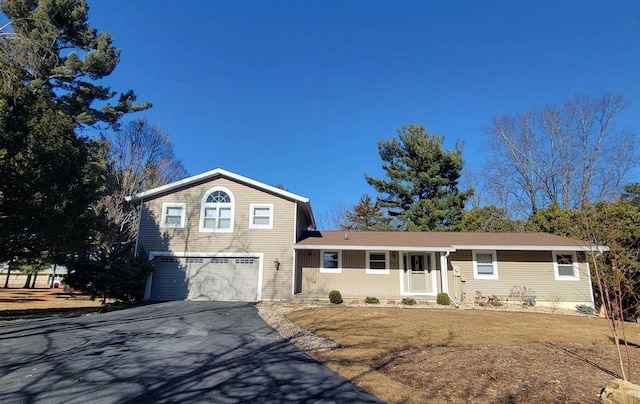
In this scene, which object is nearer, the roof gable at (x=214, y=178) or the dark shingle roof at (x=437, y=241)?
the dark shingle roof at (x=437, y=241)

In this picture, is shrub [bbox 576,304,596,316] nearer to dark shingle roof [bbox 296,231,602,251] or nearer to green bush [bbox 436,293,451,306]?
dark shingle roof [bbox 296,231,602,251]

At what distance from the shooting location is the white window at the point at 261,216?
56.2ft

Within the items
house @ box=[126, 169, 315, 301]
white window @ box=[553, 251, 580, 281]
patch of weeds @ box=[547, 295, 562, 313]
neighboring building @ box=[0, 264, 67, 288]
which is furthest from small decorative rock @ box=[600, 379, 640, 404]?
Result: neighboring building @ box=[0, 264, 67, 288]

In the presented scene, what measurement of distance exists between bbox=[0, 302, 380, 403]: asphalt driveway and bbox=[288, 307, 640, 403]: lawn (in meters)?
0.73

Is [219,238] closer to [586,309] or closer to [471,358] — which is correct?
[471,358]

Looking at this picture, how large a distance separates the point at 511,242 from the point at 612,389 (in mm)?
13834

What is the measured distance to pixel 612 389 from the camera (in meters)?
4.27

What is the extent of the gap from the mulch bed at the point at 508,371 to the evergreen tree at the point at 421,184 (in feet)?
71.3

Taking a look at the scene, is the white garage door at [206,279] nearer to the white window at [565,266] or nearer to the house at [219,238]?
the house at [219,238]

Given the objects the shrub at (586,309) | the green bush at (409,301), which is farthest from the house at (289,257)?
the green bush at (409,301)

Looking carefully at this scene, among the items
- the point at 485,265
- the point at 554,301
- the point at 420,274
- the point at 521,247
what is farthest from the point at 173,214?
the point at 554,301

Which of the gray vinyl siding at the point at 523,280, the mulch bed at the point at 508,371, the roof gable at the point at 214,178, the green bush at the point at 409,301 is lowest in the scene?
the mulch bed at the point at 508,371

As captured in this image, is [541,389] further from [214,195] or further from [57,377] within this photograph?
[214,195]

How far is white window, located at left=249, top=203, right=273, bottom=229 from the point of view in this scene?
56.2 ft
